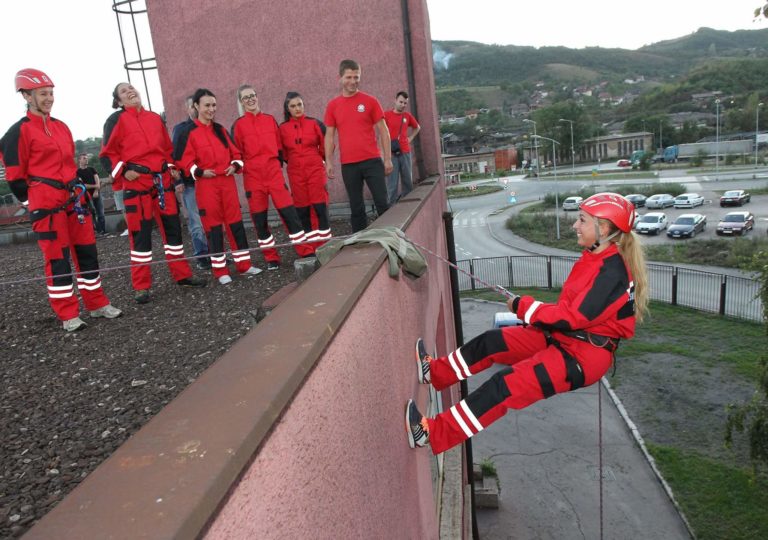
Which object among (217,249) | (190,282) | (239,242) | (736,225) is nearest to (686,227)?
(736,225)

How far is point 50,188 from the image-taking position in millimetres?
4691

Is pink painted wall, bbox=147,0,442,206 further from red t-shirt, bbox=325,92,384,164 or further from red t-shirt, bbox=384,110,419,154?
red t-shirt, bbox=325,92,384,164

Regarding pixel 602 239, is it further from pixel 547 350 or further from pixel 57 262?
pixel 57 262

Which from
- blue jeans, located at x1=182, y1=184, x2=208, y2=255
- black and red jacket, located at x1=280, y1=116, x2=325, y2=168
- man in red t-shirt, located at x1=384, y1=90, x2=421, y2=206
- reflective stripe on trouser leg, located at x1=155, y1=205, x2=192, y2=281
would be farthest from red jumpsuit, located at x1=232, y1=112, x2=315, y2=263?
man in red t-shirt, located at x1=384, y1=90, x2=421, y2=206

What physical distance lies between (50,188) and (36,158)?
26cm

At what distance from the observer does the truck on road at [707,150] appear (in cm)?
7544

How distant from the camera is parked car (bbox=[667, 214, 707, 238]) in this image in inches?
1420

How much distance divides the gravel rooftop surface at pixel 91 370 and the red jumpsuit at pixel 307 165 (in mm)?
863

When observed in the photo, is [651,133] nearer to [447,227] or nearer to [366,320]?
[447,227]

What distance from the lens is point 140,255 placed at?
5574 mm

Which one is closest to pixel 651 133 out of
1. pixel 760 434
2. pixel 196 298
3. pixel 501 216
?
pixel 501 216

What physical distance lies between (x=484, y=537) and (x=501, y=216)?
4544 cm

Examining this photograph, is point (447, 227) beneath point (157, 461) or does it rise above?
→ beneath

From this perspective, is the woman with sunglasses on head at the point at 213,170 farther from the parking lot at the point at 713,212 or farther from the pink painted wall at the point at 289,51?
the parking lot at the point at 713,212
